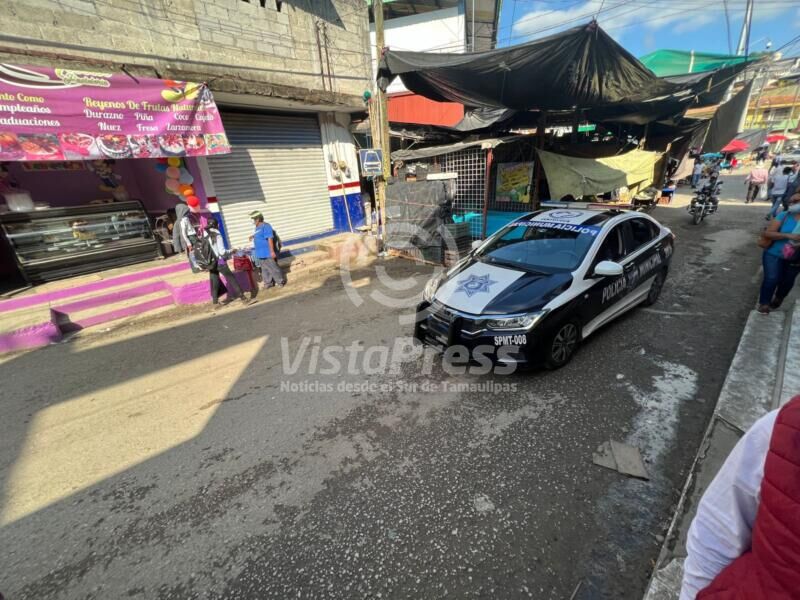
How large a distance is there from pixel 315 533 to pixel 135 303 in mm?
6022

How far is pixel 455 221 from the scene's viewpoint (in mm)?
8609

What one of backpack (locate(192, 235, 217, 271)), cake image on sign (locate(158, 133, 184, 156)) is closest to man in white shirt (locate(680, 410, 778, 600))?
backpack (locate(192, 235, 217, 271))

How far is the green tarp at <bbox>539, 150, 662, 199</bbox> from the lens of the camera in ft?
24.9

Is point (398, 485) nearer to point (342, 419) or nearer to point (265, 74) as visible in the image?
point (342, 419)

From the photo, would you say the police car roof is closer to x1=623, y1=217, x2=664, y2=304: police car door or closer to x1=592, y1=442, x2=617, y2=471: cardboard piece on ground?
x1=623, y1=217, x2=664, y2=304: police car door

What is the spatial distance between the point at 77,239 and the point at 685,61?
47.5 feet

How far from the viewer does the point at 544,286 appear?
3568 mm

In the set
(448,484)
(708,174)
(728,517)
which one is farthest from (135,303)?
(708,174)

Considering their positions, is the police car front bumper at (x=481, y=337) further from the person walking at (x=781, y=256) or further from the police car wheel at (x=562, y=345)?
the person walking at (x=781, y=256)

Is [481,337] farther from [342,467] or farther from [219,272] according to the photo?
[219,272]

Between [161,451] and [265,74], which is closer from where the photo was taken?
[161,451]

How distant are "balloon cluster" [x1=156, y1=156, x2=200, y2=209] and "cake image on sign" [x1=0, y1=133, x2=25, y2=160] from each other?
2.14 metres

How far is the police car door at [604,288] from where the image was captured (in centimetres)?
379

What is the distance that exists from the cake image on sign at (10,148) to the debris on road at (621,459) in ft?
28.0
